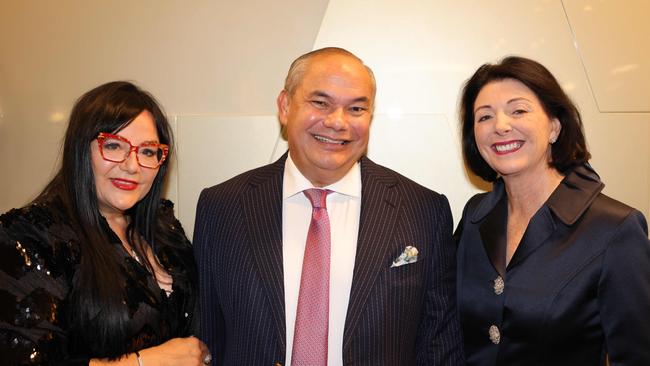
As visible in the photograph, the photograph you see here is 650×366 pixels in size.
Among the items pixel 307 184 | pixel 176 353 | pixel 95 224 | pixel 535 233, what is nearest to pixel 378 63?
pixel 307 184

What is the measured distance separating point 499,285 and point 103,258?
139 cm

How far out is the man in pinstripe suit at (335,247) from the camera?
75.2 inches

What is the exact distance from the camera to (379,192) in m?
2.10

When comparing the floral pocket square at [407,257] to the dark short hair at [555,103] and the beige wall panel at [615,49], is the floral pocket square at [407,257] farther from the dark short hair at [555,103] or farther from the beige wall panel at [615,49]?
the beige wall panel at [615,49]

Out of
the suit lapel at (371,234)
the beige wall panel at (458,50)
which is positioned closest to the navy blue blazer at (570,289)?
the suit lapel at (371,234)

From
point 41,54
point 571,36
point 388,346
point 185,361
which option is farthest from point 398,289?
point 41,54

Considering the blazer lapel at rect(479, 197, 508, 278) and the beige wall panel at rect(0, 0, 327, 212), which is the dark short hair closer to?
the blazer lapel at rect(479, 197, 508, 278)

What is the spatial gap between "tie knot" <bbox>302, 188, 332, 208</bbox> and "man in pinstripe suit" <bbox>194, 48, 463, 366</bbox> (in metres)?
0.04

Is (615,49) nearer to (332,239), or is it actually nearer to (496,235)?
(496,235)

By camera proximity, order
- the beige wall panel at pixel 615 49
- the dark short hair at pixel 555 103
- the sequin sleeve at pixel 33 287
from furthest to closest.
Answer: the beige wall panel at pixel 615 49
the dark short hair at pixel 555 103
the sequin sleeve at pixel 33 287

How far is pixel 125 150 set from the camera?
1.89m

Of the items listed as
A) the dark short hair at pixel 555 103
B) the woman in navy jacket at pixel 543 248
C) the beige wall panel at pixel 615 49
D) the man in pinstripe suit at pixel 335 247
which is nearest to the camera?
the woman in navy jacket at pixel 543 248

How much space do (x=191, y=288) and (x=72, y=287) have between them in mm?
490

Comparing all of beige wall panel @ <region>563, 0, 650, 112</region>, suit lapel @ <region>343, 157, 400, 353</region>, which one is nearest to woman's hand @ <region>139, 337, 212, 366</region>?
suit lapel @ <region>343, 157, 400, 353</region>
